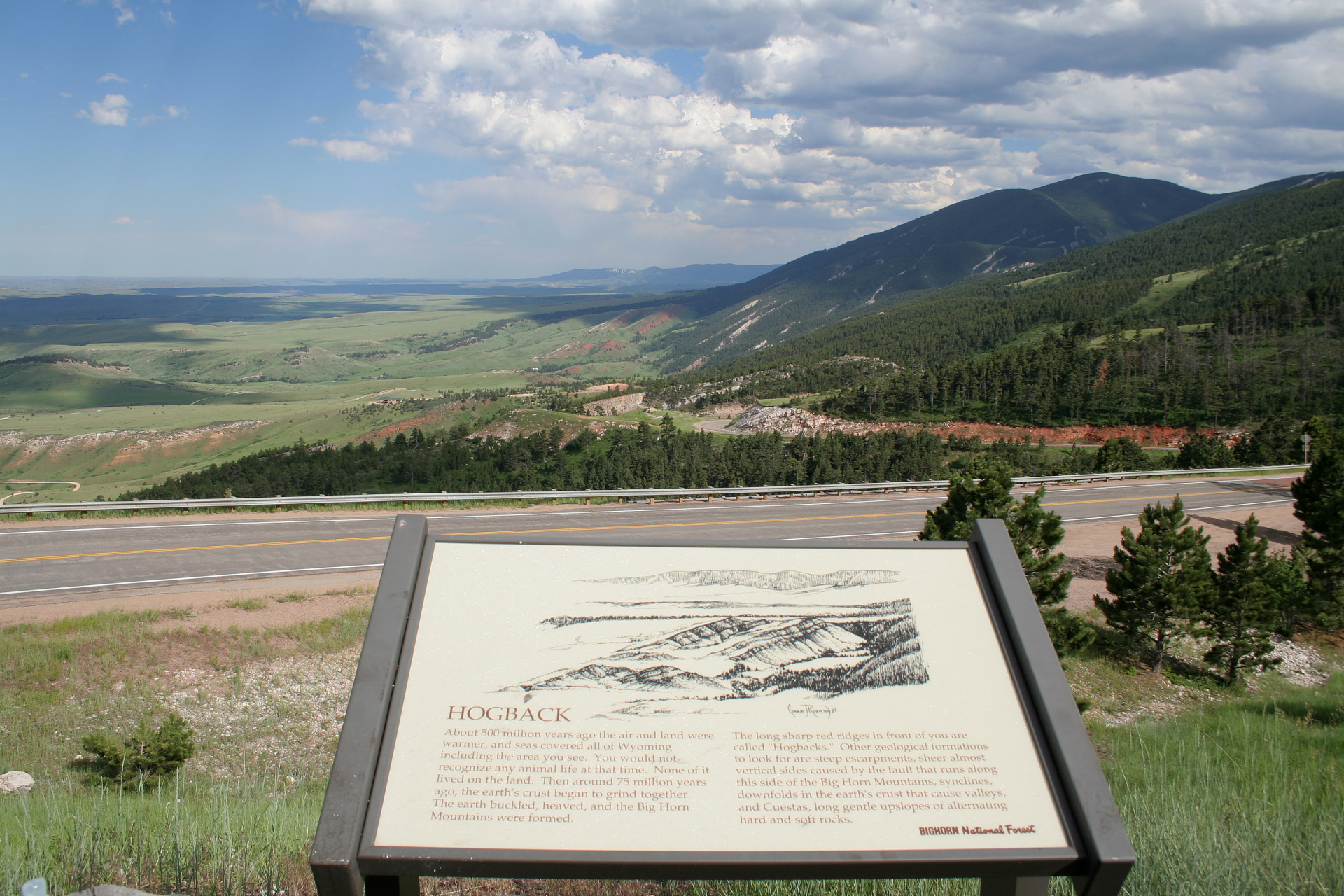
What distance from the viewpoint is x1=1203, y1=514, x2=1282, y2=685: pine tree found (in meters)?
16.1

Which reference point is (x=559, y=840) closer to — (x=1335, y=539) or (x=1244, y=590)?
(x=1244, y=590)

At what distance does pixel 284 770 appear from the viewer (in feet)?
36.6

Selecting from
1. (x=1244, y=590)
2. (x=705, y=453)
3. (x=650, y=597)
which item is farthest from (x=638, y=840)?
(x=705, y=453)

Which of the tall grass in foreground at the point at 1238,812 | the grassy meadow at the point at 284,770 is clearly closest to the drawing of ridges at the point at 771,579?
the grassy meadow at the point at 284,770

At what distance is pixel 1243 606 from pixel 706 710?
59.6ft

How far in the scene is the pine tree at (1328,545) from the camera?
744 inches

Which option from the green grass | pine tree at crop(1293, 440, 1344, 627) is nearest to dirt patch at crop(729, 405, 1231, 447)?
pine tree at crop(1293, 440, 1344, 627)

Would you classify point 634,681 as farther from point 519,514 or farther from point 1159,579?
point 519,514

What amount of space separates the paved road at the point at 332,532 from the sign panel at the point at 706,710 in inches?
342

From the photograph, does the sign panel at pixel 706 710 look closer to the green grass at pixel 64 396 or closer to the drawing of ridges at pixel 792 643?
the drawing of ridges at pixel 792 643

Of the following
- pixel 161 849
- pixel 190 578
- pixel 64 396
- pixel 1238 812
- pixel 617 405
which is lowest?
pixel 64 396

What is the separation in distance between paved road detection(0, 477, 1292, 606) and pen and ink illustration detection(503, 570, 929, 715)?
8.70 m
